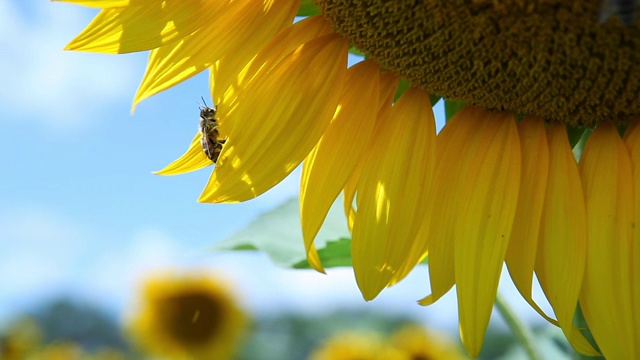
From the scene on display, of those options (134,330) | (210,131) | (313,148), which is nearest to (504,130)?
(313,148)

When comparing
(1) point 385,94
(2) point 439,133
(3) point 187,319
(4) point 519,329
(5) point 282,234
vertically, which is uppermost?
(1) point 385,94

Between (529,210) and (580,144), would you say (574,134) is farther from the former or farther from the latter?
(529,210)

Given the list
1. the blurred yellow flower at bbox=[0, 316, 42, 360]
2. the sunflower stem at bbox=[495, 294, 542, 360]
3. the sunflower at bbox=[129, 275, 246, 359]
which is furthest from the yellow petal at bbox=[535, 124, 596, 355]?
the sunflower at bbox=[129, 275, 246, 359]

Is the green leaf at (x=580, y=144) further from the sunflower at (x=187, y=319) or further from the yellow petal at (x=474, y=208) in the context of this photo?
the sunflower at (x=187, y=319)

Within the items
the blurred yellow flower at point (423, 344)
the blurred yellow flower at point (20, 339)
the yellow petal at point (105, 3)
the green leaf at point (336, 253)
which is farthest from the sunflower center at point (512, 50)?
the blurred yellow flower at point (20, 339)

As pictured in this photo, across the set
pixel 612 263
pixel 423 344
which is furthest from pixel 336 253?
pixel 423 344

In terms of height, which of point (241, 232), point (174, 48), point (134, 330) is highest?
point (174, 48)

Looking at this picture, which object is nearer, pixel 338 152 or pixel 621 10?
pixel 621 10

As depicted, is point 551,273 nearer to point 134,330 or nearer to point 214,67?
point 214,67
